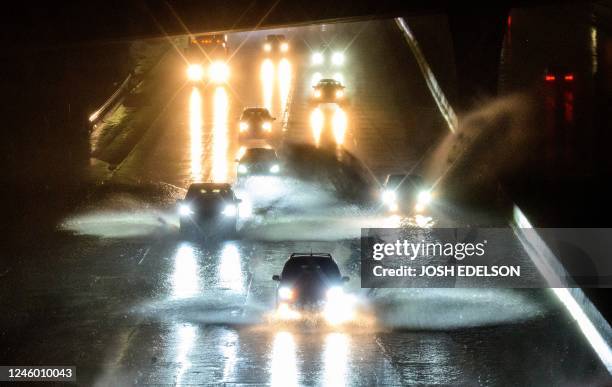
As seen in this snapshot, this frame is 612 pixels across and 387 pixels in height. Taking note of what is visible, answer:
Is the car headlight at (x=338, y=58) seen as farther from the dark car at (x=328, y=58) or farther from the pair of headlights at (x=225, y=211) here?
the pair of headlights at (x=225, y=211)

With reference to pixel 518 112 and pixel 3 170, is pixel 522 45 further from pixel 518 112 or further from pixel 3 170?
pixel 3 170

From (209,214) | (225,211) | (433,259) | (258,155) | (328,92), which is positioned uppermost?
(328,92)

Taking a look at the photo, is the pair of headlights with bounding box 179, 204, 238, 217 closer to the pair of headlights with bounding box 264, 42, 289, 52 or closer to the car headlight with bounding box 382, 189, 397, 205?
the car headlight with bounding box 382, 189, 397, 205

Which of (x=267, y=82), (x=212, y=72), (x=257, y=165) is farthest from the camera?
(x=212, y=72)

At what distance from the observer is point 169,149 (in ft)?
161

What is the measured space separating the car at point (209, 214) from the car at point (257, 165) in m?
8.71

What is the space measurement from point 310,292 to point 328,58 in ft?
145

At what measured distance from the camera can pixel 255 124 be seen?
51.4 meters

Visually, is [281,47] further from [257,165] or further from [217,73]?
[257,165]

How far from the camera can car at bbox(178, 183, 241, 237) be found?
114ft

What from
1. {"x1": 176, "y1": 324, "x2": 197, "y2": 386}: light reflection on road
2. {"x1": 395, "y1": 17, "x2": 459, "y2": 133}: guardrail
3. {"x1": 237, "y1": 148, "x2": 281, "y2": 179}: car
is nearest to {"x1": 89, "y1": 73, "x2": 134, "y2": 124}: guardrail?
{"x1": 237, "y1": 148, "x2": 281, "y2": 179}: car

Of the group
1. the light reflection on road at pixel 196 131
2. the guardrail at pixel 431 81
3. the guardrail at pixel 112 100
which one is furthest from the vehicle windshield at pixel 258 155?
the guardrail at pixel 112 100

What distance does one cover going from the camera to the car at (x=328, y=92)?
56.9m

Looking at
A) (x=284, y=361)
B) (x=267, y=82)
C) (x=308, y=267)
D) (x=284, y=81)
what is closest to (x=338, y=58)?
(x=284, y=81)
